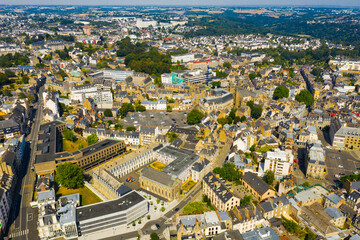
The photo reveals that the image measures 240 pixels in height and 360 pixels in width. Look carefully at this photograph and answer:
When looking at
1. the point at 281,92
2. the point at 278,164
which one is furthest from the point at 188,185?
the point at 281,92

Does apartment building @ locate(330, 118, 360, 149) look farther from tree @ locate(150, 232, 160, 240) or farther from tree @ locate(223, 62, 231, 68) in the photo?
tree @ locate(223, 62, 231, 68)

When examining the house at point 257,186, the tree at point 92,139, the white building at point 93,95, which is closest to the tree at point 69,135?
the tree at point 92,139

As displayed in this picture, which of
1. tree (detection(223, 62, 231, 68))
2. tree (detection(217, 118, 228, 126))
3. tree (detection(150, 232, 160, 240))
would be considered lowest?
tree (detection(150, 232, 160, 240))

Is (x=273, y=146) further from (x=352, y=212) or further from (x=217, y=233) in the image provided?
(x=217, y=233)

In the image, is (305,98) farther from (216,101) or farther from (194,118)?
(194,118)

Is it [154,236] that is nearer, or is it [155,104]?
[154,236]

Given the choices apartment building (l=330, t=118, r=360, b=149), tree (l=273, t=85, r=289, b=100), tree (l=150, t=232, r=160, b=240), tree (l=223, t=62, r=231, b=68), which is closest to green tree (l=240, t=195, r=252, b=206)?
tree (l=150, t=232, r=160, b=240)
